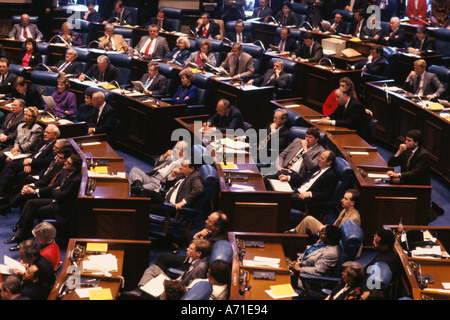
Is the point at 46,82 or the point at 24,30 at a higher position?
the point at 24,30

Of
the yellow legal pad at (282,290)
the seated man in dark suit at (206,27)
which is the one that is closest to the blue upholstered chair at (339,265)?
the yellow legal pad at (282,290)

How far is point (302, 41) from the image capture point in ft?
37.2

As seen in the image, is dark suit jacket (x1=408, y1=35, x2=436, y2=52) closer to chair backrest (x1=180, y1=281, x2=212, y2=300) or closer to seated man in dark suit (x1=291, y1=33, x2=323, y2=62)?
seated man in dark suit (x1=291, y1=33, x2=323, y2=62)

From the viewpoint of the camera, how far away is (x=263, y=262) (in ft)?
16.4

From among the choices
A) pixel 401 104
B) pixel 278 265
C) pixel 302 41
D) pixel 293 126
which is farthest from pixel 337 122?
pixel 302 41

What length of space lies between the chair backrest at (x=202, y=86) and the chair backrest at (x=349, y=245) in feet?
13.6

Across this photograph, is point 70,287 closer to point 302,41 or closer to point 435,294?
point 435,294

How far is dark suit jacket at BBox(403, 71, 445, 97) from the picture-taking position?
8625mm

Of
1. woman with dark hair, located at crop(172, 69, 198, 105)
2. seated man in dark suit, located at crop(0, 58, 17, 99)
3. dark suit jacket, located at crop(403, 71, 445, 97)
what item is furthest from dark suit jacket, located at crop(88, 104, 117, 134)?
dark suit jacket, located at crop(403, 71, 445, 97)

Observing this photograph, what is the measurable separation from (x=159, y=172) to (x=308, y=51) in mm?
4588

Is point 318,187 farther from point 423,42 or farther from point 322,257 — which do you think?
point 423,42

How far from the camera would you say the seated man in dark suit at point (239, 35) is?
11969 millimetres

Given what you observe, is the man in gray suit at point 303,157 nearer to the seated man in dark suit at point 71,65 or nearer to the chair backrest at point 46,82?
the chair backrest at point 46,82

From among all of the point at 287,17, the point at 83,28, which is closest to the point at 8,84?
the point at 83,28
